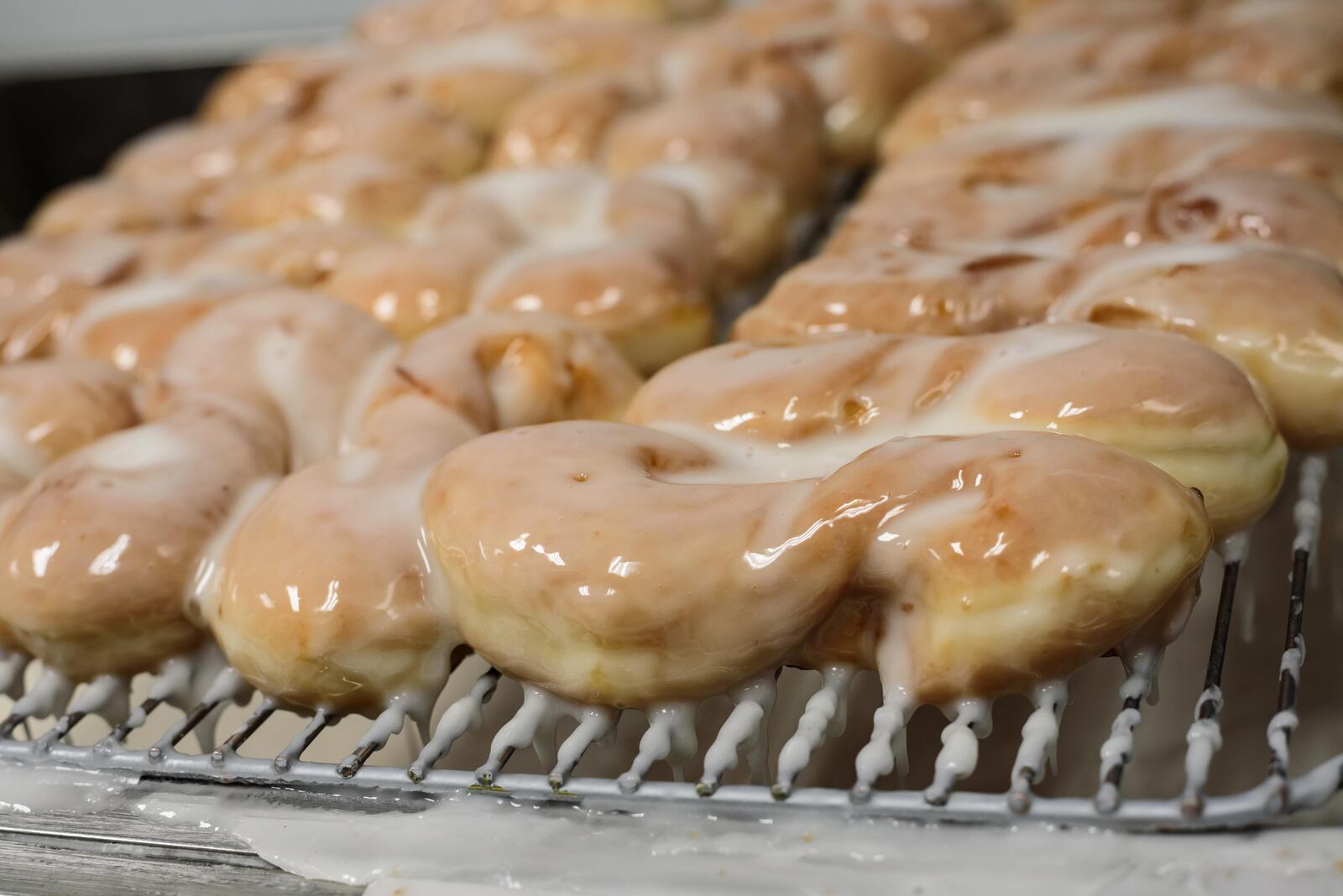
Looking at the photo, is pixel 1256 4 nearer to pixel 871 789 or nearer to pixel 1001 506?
pixel 1001 506

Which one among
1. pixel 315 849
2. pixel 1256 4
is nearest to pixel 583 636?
pixel 315 849

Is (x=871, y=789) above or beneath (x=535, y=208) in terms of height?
beneath

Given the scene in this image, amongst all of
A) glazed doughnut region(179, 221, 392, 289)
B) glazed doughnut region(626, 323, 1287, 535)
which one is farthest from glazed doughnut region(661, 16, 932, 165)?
glazed doughnut region(626, 323, 1287, 535)

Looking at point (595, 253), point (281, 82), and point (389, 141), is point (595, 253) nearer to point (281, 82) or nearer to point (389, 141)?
point (389, 141)

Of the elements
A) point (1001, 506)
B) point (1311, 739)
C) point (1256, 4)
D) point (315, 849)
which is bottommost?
point (1311, 739)

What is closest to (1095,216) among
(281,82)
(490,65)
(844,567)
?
(844,567)

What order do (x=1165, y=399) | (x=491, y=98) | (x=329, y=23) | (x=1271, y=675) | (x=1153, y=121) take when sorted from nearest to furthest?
(x=1165, y=399) → (x=1271, y=675) → (x=1153, y=121) → (x=491, y=98) → (x=329, y=23)
